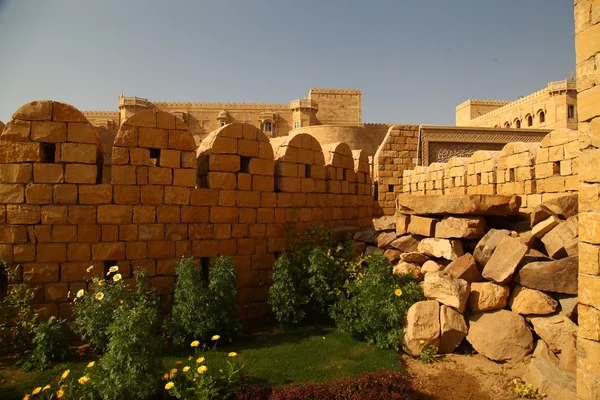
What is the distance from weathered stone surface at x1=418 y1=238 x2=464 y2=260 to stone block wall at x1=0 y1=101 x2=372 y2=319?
2.46 m

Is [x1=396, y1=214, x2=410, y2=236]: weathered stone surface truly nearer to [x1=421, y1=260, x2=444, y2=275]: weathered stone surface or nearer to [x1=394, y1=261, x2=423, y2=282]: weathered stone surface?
[x1=394, y1=261, x2=423, y2=282]: weathered stone surface

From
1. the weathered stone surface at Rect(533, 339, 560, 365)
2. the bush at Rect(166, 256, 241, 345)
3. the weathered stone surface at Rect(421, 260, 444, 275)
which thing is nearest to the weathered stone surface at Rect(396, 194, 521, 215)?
the weathered stone surface at Rect(421, 260, 444, 275)

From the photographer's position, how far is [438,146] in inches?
565

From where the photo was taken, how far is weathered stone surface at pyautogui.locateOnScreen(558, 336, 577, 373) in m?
4.43

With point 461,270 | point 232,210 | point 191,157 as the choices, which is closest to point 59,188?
point 191,157

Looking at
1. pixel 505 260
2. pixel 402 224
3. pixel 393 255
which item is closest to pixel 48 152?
pixel 393 255

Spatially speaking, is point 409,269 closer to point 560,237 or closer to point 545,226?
point 545,226

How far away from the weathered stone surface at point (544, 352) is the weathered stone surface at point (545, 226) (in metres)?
1.53

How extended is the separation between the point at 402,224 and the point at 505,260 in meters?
2.23

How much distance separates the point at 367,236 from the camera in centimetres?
820

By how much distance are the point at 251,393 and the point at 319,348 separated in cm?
163

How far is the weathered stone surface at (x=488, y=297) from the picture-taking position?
546 cm

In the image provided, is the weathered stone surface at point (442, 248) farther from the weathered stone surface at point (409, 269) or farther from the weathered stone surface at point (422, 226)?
the weathered stone surface at point (409, 269)

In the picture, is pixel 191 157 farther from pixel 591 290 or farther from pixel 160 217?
pixel 591 290
